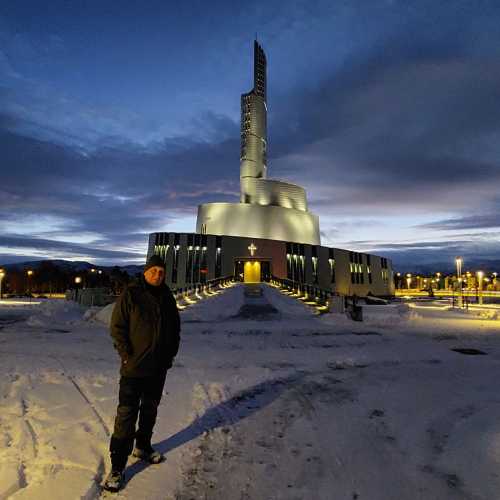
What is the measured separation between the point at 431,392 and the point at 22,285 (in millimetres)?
109676

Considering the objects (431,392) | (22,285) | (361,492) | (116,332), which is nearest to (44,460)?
(116,332)

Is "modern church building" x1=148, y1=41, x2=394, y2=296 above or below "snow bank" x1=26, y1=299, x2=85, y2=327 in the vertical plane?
above

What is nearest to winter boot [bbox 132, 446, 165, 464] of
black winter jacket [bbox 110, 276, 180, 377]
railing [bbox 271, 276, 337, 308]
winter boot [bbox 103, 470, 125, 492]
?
winter boot [bbox 103, 470, 125, 492]

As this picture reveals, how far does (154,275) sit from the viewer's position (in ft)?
12.1

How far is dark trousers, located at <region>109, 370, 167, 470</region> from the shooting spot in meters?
3.33

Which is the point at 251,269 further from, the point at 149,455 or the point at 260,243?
the point at 149,455

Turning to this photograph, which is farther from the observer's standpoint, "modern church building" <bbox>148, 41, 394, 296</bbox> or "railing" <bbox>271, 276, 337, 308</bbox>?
"modern church building" <bbox>148, 41, 394, 296</bbox>

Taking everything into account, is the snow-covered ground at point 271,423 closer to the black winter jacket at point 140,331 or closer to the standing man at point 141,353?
the standing man at point 141,353

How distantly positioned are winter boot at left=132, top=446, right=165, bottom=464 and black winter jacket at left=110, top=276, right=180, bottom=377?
79 centimetres

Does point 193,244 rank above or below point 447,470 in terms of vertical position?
above

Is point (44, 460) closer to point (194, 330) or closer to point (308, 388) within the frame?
point (308, 388)

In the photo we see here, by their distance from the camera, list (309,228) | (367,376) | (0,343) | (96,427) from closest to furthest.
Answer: (96,427) → (367,376) → (0,343) → (309,228)

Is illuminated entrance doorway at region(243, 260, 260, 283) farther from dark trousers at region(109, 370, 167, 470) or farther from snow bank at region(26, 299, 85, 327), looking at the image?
dark trousers at region(109, 370, 167, 470)

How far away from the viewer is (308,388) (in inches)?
251
